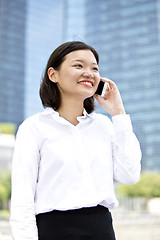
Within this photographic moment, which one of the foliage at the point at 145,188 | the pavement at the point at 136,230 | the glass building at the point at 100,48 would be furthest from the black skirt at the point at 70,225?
the glass building at the point at 100,48

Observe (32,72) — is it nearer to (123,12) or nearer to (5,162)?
(123,12)

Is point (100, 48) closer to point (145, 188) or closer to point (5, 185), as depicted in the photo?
point (145, 188)

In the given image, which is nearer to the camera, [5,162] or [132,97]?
[5,162]

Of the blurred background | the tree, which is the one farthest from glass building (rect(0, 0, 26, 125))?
the tree

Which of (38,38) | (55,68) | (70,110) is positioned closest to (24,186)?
(70,110)

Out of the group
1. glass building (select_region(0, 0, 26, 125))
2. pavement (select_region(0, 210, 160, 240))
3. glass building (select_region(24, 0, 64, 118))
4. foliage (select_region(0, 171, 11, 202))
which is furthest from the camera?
glass building (select_region(24, 0, 64, 118))

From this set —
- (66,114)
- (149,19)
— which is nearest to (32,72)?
(149,19)

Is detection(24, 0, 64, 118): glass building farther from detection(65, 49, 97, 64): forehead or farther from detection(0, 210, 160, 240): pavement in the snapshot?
detection(65, 49, 97, 64): forehead

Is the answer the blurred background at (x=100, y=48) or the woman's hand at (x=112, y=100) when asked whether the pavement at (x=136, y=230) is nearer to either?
the woman's hand at (x=112, y=100)

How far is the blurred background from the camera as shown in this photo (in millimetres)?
43938

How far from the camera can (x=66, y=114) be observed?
1.16m

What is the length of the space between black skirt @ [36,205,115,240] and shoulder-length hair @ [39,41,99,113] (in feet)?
1.18

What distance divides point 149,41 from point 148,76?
209 inches

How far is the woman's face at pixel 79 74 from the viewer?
1107 mm
